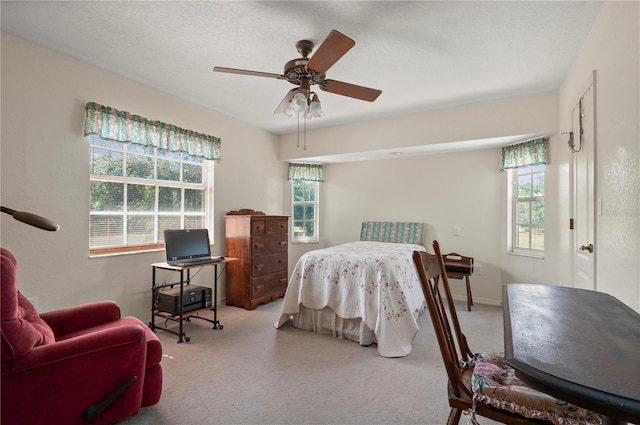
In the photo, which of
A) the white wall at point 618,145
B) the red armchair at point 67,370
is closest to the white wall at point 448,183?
the white wall at point 618,145

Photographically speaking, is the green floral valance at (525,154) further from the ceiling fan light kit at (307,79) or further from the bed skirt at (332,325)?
the bed skirt at (332,325)

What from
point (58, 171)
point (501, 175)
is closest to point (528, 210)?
point (501, 175)

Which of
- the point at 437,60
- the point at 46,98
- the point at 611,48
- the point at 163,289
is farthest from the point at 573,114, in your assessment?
the point at 46,98

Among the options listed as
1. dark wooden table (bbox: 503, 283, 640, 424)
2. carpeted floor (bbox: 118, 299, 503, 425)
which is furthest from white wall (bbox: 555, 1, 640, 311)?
carpeted floor (bbox: 118, 299, 503, 425)

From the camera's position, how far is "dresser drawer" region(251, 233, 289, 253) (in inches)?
157

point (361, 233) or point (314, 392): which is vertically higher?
point (361, 233)

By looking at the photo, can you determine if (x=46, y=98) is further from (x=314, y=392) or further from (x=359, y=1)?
(x=314, y=392)

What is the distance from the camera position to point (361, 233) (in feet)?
16.6

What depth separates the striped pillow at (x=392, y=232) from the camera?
4.61 metres

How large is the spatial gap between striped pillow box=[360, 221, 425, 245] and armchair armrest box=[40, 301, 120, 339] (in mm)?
3578

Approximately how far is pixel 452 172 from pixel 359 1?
315cm

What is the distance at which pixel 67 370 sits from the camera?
1.52 metres

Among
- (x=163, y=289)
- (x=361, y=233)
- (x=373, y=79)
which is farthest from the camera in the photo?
(x=361, y=233)

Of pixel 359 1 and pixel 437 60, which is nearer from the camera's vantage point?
pixel 359 1
